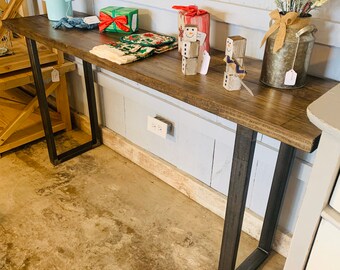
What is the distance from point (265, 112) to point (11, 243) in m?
1.28

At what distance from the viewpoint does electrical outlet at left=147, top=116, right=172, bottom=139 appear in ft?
5.97

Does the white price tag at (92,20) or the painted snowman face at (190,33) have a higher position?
the painted snowman face at (190,33)

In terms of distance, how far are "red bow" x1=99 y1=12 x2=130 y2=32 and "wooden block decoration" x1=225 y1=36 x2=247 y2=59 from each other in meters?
0.66

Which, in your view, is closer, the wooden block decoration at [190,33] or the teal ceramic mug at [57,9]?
the wooden block decoration at [190,33]

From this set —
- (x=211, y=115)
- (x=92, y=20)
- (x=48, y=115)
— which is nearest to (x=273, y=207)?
(x=211, y=115)

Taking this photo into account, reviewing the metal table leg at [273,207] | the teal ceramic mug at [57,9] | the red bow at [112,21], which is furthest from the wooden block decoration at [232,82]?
the teal ceramic mug at [57,9]

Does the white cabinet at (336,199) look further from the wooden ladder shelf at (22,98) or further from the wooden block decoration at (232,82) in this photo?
the wooden ladder shelf at (22,98)

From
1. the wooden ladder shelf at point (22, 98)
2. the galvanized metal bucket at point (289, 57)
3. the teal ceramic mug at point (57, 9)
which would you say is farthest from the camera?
the wooden ladder shelf at point (22, 98)

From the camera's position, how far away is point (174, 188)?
195 centimetres

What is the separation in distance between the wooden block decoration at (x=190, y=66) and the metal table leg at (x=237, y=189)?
0.27 m

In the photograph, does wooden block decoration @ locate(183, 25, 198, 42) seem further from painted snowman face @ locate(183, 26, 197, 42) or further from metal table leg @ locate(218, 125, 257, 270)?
metal table leg @ locate(218, 125, 257, 270)

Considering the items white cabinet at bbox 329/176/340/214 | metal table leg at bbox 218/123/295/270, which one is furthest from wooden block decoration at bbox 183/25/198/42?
white cabinet at bbox 329/176/340/214

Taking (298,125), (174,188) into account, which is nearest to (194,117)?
(174,188)

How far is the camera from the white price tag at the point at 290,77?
3.36 ft
